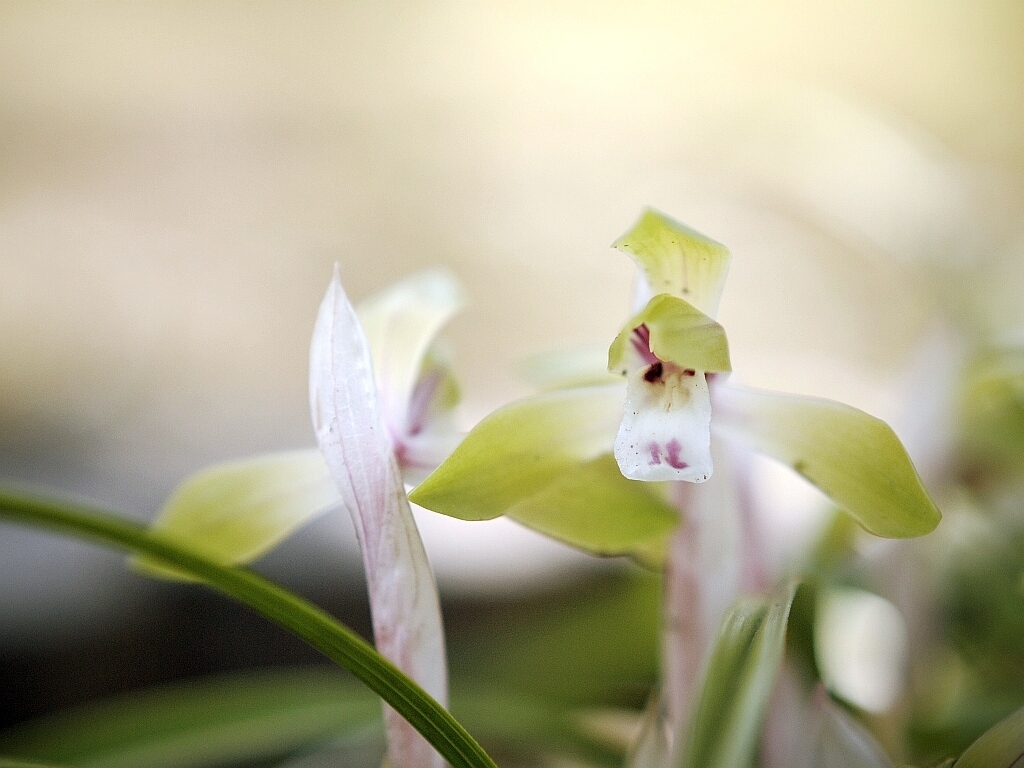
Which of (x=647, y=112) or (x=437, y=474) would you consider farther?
(x=647, y=112)

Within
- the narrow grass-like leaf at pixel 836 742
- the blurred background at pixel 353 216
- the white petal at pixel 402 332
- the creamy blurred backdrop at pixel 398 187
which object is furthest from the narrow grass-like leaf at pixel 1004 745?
the creamy blurred backdrop at pixel 398 187

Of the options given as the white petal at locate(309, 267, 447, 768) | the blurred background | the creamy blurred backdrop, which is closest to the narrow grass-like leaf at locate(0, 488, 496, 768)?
the white petal at locate(309, 267, 447, 768)

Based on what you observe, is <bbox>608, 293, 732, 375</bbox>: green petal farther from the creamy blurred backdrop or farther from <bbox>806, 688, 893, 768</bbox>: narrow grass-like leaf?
the creamy blurred backdrop

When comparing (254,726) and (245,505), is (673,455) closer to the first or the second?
(245,505)

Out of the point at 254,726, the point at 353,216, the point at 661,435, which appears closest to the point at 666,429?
the point at 661,435

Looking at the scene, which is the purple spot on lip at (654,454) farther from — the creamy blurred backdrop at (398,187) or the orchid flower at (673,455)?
the creamy blurred backdrop at (398,187)

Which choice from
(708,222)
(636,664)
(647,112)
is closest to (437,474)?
(636,664)

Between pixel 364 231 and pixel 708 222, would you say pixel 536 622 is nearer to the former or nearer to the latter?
pixel 364 231
